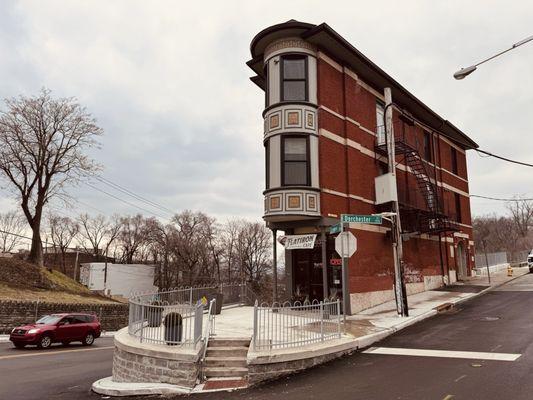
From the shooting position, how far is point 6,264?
34156 mm

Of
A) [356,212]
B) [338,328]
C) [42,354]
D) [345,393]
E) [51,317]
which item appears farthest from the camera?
[51,317]

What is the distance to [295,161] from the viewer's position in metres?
17.9

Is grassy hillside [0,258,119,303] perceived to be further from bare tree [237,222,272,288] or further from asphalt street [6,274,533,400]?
bare tree [237,222,272,288]

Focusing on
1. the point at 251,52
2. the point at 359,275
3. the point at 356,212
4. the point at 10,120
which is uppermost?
the point at 10,120

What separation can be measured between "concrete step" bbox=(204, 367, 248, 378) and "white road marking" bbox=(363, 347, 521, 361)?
3.61 metres

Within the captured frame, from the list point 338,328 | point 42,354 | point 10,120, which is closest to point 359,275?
point 338,328

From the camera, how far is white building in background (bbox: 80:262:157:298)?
210ft

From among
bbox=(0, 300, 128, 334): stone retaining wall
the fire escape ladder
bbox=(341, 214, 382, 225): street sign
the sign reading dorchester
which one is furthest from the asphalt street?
bbox=(0, 300, 128, 334): stone retaining wall

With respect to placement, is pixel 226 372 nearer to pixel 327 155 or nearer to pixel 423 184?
pixel 327 155

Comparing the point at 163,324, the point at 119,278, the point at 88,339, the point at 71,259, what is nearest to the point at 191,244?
Result: the point at 119,278

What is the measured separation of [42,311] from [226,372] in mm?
23308

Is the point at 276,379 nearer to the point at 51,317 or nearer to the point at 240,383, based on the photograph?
the point at 240,383

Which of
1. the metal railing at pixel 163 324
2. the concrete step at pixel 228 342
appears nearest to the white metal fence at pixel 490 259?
the concrete step at pixel 228 342

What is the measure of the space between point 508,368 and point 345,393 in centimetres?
368
